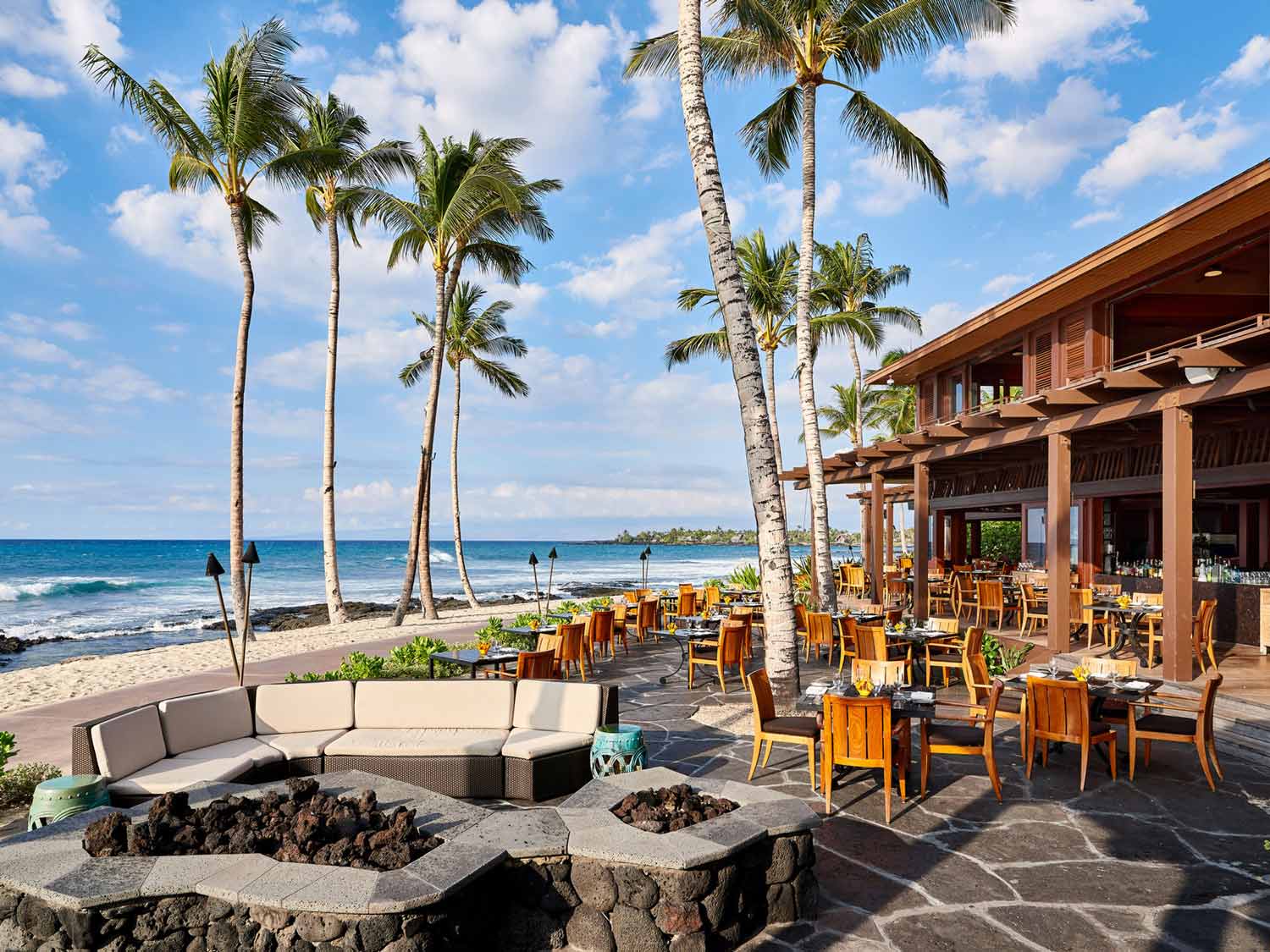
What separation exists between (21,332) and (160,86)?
30.5 meters

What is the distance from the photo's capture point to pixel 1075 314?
45.4 feet

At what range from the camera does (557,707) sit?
6.19m

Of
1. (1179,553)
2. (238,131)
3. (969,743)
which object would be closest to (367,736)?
(969,743)

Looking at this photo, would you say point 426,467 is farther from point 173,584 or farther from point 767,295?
point 173,584

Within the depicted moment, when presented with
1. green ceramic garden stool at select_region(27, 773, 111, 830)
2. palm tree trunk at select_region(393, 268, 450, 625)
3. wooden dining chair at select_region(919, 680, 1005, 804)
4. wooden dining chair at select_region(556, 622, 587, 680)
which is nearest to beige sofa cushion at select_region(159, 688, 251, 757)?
green ceramic garden stool at select_region(27, 773, 111, 830)

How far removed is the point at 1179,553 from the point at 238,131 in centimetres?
1624

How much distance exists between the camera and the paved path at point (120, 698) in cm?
735

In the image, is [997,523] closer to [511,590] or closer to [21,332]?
[511,590]

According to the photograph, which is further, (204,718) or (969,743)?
(204,718)

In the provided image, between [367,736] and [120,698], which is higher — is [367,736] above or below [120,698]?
above

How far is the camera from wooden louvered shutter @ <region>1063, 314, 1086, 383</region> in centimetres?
1362

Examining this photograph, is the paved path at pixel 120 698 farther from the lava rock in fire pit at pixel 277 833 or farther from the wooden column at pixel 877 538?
the wooden column at pixel 877 538

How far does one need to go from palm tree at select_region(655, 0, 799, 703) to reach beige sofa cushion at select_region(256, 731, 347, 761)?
4202 mm

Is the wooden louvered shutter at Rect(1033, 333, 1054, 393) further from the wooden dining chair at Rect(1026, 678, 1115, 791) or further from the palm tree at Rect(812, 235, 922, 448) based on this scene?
the wooden dining chair at Rect(1026, 678, 1115, 791)
